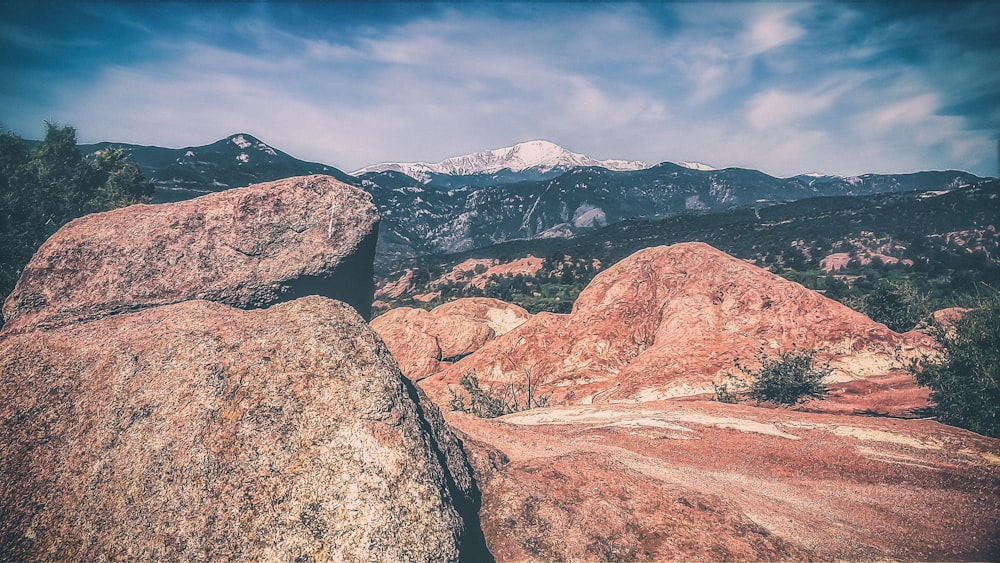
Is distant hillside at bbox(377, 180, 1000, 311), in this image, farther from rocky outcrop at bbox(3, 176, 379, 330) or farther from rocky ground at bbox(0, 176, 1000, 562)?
rocky outcrop at bbox(3, 176, 379, 330)

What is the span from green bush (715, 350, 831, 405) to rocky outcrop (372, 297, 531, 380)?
18084 millimetres

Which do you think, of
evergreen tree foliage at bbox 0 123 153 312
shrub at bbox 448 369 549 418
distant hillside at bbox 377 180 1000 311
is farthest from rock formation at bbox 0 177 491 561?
distant hillside at bbox 377 180 1000 311

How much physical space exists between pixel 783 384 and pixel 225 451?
19.2m

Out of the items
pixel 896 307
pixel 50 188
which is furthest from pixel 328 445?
pixel 50 188

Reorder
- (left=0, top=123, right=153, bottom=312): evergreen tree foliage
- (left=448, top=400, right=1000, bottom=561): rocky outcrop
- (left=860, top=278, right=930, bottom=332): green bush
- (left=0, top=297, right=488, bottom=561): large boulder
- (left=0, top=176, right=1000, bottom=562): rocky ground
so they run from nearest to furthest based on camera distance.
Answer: (left=0, top=297, right=488, bottom=561): large boulder
(left=0, top=176, right=1000, bottom=562): rocky ground
(left=448, top=400, right=1000, bottom=561): rocky outcrop
(left=860, top=278, right=930, bottom=332): green bush
(left=0, top=123, right=153, bottom=312): evergreen tree foliage

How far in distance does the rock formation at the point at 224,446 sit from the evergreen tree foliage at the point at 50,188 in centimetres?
2836

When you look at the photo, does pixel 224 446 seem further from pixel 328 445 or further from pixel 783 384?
pixel 783 384

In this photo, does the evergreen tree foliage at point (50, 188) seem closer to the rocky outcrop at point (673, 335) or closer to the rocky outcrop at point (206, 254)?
the rocky outcrop at point (206, 254)

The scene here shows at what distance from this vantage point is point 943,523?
30.5ft

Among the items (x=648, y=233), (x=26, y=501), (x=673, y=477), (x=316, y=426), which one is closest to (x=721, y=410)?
(x=673, y=477)

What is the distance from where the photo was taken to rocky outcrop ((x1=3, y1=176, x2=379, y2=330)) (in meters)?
11.0

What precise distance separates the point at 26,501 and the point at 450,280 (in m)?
72.7

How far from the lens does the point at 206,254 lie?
12.1 metres

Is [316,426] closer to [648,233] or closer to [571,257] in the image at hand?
[571,257]
